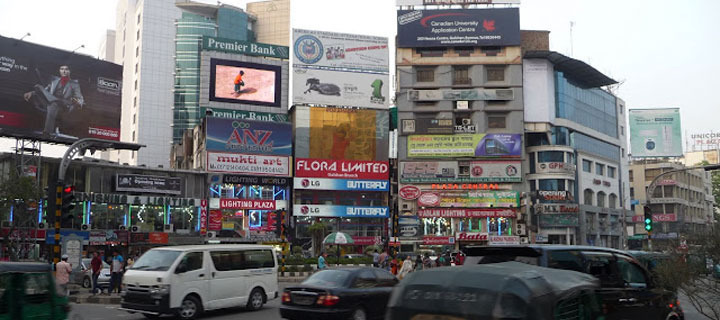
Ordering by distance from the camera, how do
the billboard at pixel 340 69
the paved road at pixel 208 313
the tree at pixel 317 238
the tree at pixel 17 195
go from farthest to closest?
the billboard at pixel 340 69 → the tree at pixel 317 238 → the tree at pixel 17 195 → the paved road at pixel 208 313

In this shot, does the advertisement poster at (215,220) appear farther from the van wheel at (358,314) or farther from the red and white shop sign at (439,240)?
the van wheel at (358,314)

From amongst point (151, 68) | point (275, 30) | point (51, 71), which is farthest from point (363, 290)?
point (275, 30)

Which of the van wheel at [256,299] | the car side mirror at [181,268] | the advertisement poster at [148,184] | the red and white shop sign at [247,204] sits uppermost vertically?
the advertisement poster at [148,184]

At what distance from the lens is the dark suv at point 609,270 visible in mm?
9992

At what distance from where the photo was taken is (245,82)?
6303 cm

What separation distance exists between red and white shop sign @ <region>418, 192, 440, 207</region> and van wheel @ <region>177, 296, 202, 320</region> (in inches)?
2080

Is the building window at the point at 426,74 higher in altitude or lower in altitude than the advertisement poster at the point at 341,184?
higher

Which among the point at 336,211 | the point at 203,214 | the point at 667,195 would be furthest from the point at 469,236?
the point at 667,195

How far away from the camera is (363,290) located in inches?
569

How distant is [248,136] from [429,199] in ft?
66.4

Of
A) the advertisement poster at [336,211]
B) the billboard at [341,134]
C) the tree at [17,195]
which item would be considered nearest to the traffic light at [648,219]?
the tree at [17,195]

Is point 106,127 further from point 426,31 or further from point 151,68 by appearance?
point 151,68

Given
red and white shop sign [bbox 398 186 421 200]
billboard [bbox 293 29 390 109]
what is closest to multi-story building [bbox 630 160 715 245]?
red and white shop sign [bbox 398 186 421 200]

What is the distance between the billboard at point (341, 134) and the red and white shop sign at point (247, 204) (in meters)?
5.85
